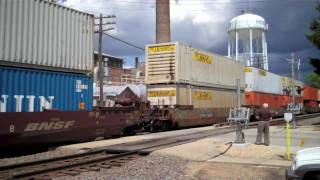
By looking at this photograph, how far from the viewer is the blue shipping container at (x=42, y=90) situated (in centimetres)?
1453

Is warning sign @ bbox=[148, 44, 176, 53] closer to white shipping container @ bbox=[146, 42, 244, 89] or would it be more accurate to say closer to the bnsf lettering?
white shipping container @ bbox=[146, 42, 244, 89]

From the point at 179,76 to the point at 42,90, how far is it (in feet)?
37.1

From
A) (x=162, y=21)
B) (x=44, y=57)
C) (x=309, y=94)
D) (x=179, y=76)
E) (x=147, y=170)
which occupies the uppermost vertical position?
(x=162, y=21)

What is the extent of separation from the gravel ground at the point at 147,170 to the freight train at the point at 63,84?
398 cm

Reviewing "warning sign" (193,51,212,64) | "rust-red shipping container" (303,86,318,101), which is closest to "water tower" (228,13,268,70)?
"rust-red shipping container" (303,86,318,101)

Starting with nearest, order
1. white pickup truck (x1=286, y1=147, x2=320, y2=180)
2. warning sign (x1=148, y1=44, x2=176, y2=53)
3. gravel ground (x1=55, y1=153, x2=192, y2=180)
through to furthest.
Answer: white pickup truck (x1=286, y1=147, x2=320, y2=180) → gravel ground (x1=55, y1=153, x2=192, y2=180) → warning sign (x1=148, y1=44, x2=176, y2=53)

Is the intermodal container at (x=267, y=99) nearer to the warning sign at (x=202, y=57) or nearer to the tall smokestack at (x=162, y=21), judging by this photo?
the warning sign at (x=202, y=57)

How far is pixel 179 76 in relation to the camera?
25859 mm

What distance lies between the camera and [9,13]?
15.0m

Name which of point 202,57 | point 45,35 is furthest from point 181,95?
point 45,35

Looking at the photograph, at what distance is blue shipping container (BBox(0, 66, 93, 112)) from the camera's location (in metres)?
14.5

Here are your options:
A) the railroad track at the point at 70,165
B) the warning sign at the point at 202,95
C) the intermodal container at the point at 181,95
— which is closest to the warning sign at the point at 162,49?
the intermodal container at the point at 181,95

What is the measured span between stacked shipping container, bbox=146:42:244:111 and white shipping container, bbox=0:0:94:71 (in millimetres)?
8055

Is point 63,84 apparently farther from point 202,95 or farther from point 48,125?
point 202,95
